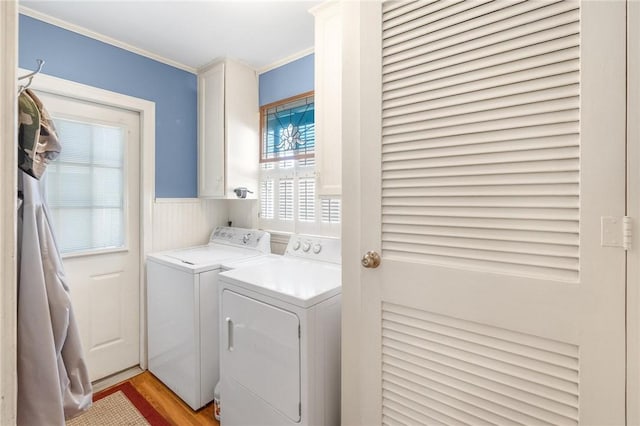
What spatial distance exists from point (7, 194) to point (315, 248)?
162 centimetres

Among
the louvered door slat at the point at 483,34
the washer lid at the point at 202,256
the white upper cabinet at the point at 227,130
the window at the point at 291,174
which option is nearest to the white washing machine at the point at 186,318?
the washer lid at the point at 202,256

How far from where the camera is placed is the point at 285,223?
2.45m

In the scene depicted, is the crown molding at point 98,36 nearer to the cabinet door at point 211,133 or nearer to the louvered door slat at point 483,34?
the cabinet door at point 211,133

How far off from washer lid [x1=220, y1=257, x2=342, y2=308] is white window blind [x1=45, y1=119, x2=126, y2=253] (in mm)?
1231

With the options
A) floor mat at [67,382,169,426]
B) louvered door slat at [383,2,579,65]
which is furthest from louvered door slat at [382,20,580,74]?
floor mat at [67,382,169,426]

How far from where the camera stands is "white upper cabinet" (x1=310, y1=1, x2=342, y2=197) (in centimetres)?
164

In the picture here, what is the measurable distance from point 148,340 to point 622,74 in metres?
2.91

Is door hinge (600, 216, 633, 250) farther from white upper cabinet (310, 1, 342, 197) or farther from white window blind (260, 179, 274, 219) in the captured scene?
white window blind (260, 179, 274, 219)

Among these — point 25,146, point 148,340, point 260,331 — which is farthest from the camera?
point 148,340

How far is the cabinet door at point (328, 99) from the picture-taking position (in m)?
1.64

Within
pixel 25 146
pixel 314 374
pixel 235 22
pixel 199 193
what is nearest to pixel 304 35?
pixel 235 22

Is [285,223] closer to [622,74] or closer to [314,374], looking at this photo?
[314,374]

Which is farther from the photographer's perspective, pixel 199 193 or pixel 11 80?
pixel 199 193

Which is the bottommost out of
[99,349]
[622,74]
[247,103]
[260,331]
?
[99,349]
